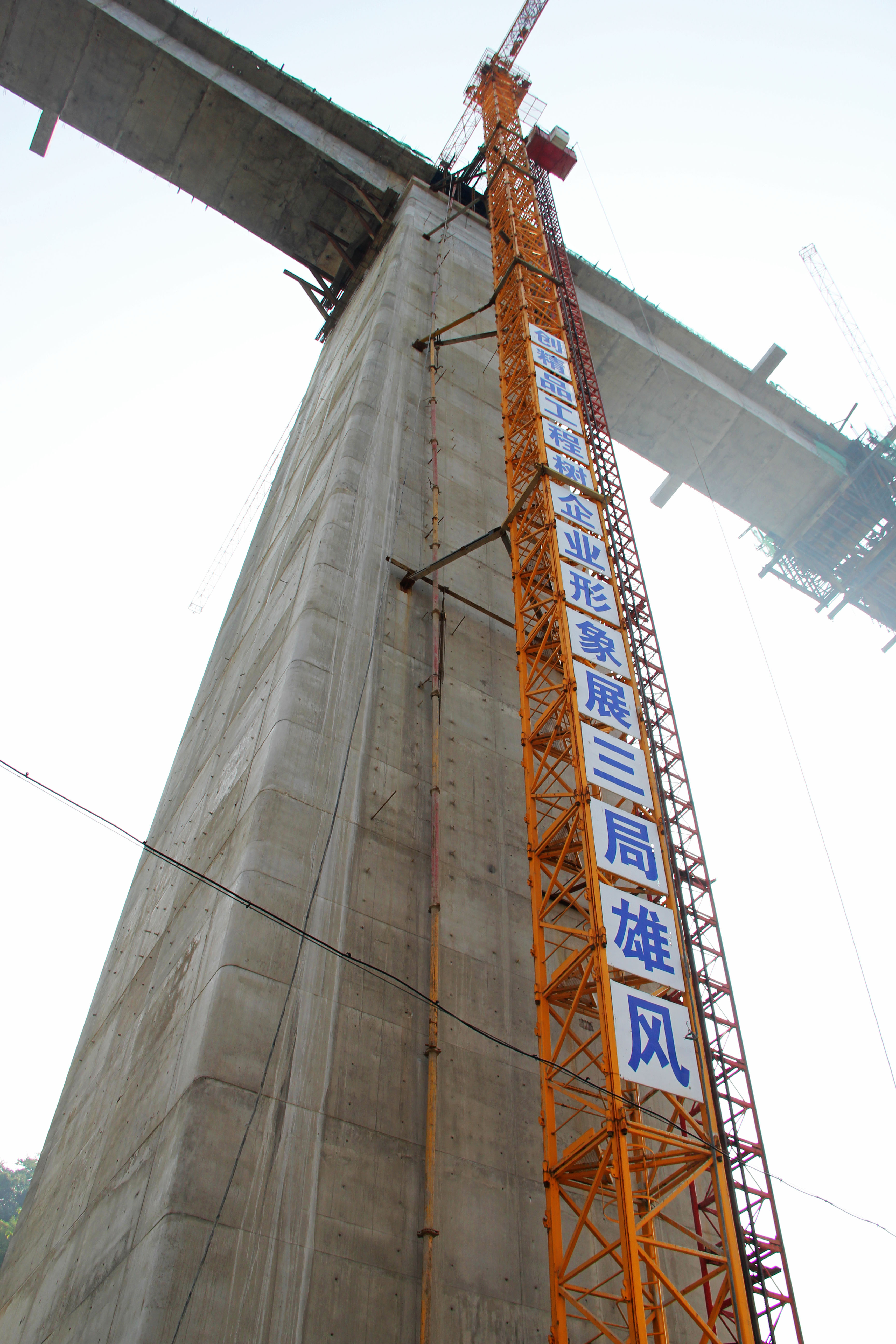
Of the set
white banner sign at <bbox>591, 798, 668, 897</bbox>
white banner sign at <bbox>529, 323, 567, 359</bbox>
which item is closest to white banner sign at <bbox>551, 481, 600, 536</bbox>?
white banner sign at <bbox>529, 323, 567, 359</bbox>

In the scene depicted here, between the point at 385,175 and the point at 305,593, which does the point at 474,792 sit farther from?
the point at 385,175

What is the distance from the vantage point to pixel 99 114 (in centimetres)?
3838

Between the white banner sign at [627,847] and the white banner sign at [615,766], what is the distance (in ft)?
1.25

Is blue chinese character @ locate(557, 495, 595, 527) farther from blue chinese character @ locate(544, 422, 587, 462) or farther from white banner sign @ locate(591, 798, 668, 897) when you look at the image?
white banner sign @ locate(591, 798, 668, 897)

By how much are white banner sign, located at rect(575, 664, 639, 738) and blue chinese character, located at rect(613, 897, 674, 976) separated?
11.5 ft

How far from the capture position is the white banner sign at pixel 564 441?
2139cm

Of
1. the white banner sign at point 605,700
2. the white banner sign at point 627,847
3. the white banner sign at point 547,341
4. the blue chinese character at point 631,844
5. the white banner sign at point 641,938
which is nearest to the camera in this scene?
the white banner sign at point 641,938

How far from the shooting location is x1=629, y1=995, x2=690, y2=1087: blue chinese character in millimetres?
11953

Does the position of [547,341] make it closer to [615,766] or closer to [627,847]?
[615,766]

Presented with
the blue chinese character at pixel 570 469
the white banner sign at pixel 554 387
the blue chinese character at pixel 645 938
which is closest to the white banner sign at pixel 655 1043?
the blue chinese character at pixel 645 938

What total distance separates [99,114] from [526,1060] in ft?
131

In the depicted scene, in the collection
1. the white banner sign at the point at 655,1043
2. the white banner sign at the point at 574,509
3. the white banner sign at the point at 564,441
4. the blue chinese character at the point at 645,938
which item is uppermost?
the white banner sign at the point at 564,441

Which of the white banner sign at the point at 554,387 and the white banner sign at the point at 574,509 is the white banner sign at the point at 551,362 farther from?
the white banner sign at the point at 574,509

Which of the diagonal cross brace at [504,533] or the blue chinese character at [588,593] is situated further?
the diagonal cross brace at [504,533]
